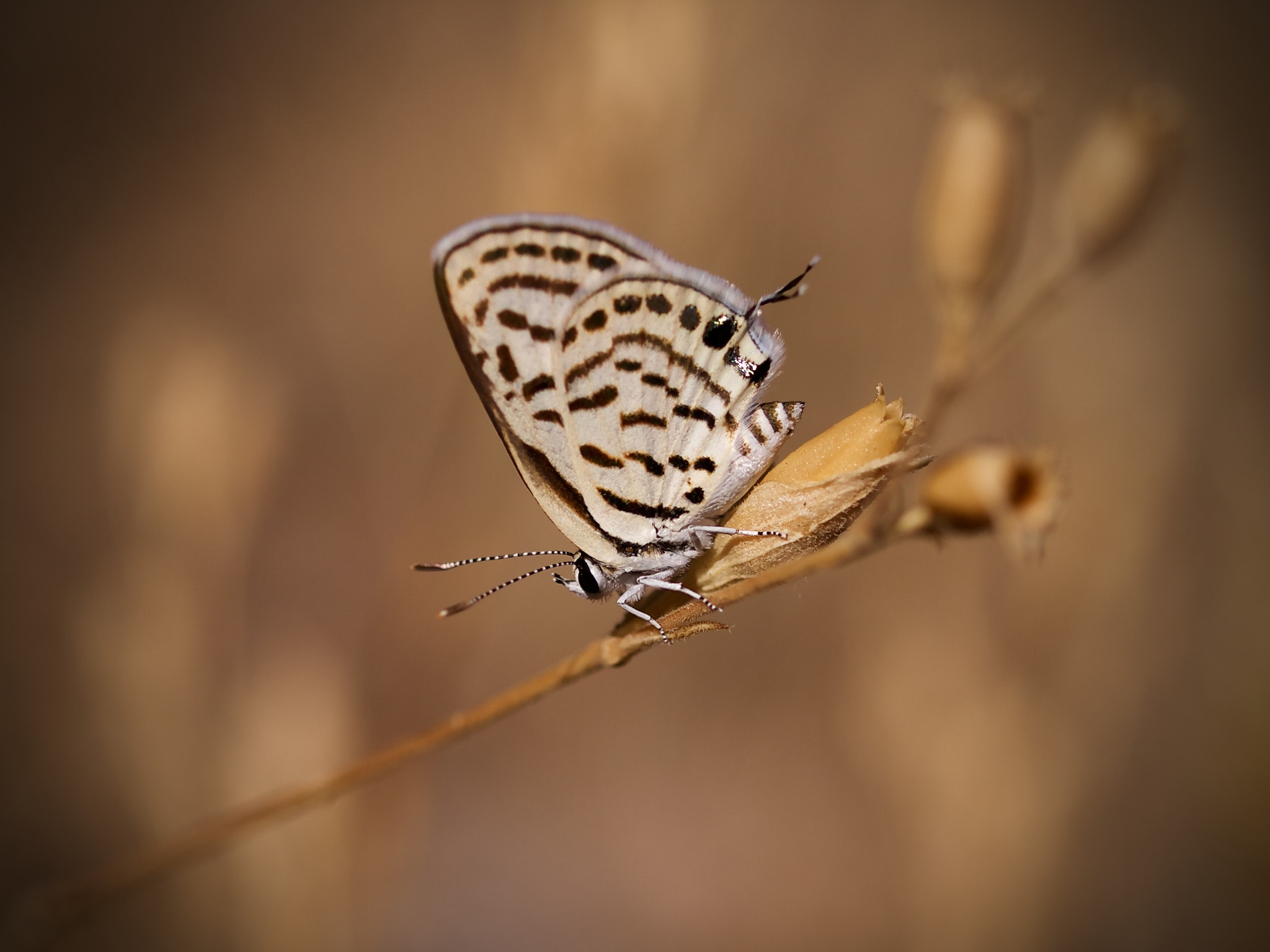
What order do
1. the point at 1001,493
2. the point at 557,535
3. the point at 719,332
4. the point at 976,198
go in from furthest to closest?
1. the point at 557,535
2. the point at 719,332
3. the point at 976,198
4. the point at 1001,493

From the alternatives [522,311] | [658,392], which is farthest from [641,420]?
[522,311]

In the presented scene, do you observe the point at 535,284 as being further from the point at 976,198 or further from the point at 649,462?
the point at 976,198

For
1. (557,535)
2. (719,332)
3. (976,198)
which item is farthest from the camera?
(557,535)

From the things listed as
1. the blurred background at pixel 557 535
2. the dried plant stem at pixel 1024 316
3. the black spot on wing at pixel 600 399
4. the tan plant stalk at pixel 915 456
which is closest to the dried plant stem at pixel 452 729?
the tan plant stalk at pixel 915 456

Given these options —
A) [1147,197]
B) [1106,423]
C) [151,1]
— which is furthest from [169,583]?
[151,1]

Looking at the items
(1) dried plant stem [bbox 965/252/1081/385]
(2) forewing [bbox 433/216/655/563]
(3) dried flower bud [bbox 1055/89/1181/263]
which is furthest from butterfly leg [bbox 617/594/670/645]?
(3) dried flower bud [bbox 1055/89/1181/263]

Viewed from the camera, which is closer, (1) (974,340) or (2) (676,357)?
(1) (974,340)

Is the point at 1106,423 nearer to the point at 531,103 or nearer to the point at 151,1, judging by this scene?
the point at 531,103
